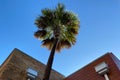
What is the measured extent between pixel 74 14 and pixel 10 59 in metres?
6.67

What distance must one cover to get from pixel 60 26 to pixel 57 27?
267 mm

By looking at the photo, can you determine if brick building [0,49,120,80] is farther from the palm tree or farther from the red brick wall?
the palm tree

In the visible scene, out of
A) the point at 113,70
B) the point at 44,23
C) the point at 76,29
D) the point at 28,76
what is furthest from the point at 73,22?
the point at 28,76

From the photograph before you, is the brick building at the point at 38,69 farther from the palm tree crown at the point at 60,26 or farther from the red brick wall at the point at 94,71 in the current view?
the palm tree crown at the point at 60,26

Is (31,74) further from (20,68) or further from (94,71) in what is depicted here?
(94,71)

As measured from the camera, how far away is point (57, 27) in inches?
→ 455

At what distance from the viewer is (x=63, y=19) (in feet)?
38.8

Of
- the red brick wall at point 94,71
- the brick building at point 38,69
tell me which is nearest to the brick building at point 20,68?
the brick building at point 38,69

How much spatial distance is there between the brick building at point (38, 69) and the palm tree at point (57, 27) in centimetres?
269

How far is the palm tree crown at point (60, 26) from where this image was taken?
11.8 meters

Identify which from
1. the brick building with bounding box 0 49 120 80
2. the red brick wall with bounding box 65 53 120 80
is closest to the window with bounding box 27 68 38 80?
the brick building with bounding box 0 49 120 80

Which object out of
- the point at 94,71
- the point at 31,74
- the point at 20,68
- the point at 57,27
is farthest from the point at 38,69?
the point at 94,71

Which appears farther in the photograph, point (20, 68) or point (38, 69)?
point (38, 69)

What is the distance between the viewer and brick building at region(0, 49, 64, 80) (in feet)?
36.8
